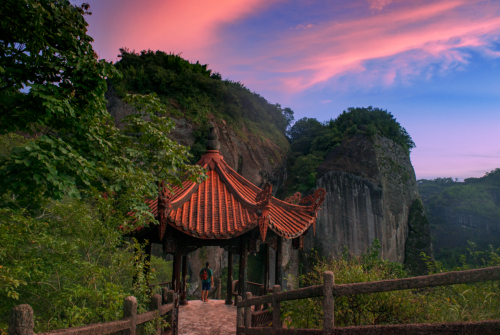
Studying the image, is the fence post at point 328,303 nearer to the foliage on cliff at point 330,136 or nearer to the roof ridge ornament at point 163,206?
the roof ridge ornament at point 163,206

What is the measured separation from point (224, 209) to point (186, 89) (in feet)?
67.5

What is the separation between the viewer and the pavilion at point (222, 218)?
20.2 ft

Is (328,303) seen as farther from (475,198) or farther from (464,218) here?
(475,198)

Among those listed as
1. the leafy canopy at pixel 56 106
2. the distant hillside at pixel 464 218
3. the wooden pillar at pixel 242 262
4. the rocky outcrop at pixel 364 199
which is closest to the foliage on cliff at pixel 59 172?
the leafy canopy at pixel 56 106

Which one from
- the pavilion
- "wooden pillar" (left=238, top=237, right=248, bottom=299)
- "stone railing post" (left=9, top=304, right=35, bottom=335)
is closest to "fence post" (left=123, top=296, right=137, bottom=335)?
"stone railing post" (left=9, top=304, right=35, bottom=335)

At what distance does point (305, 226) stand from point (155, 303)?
3.95m

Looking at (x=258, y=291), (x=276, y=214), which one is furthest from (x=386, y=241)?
(x=276, y=214)

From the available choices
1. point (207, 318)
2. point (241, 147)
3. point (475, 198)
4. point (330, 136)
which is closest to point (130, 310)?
point (207, 318)

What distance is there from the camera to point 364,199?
2709cm

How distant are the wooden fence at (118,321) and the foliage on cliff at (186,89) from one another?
18.8 m

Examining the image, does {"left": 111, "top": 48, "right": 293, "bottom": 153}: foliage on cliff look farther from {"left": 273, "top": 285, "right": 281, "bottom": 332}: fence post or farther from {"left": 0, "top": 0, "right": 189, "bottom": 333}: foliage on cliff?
{"left": 273, "top": 285, "right": 281, "bottom": 332}: fence post

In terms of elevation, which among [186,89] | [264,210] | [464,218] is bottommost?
[264,210]

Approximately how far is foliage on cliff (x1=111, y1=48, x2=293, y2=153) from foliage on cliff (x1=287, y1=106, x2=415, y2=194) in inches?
191

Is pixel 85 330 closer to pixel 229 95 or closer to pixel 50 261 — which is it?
pixel 50 261
